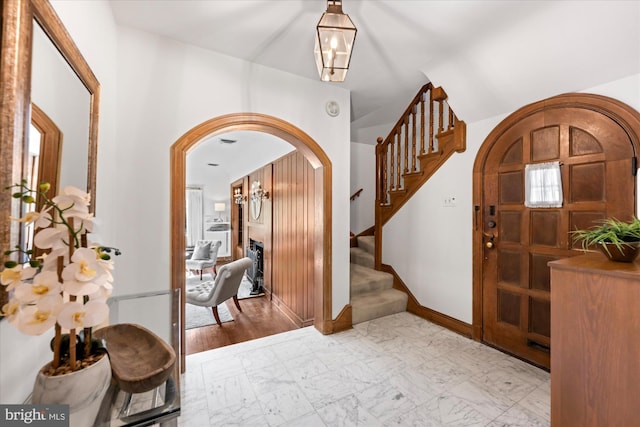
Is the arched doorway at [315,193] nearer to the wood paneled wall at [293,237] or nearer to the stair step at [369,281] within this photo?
the wood paneled wall at [293,237]

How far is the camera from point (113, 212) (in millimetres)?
1829

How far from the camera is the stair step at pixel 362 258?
13.2 feet

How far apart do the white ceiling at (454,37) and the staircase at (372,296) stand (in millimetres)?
2254

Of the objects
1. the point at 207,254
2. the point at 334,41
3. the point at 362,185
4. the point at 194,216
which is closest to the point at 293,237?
the point at 362,185

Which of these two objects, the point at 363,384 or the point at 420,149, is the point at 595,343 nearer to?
the point at 363,384

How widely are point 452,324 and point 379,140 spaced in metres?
2.60

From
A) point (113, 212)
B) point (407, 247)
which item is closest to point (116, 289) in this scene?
point (113, 212)

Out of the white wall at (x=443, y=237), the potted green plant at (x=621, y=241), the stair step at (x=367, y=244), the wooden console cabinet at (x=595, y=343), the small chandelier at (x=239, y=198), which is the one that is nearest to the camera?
the wooden console cabinet at (x=595, y=343)

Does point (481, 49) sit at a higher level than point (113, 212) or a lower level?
higher

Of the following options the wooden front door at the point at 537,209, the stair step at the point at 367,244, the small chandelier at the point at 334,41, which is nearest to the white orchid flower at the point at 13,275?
the small chandelier at the point at 334,41

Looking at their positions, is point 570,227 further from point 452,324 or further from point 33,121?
point 33,121

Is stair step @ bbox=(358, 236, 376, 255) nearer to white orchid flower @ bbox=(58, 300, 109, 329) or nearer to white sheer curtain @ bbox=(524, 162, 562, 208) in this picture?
white sheer curtain @ bbox=(524, 162, 562, 208)

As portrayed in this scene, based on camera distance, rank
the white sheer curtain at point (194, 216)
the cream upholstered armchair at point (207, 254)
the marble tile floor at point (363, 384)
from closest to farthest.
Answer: the marble tile floor at point (363, 384), the cream upholstered armchair at point (207, 254), the white sheer curtain at point (194, 216)

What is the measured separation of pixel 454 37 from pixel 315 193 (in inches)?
73.5
